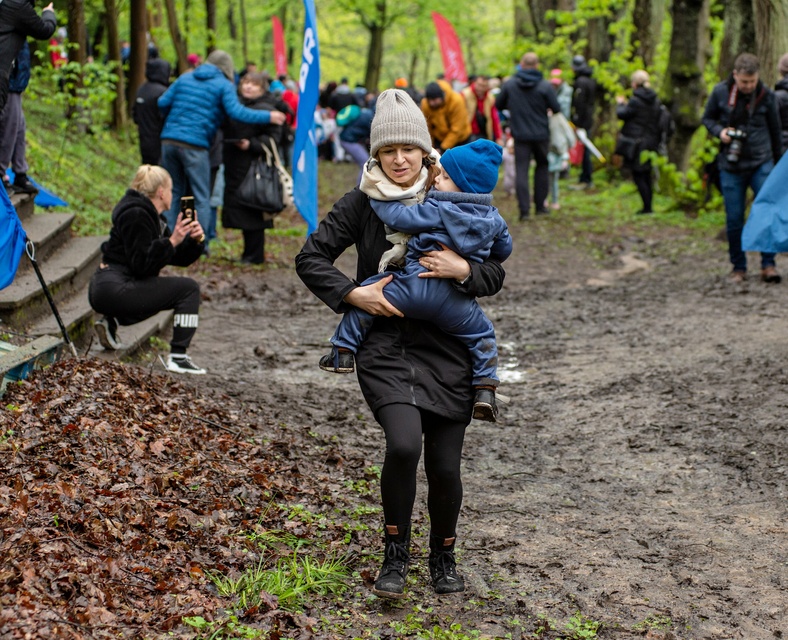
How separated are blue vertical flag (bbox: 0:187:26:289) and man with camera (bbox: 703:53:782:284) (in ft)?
24.0

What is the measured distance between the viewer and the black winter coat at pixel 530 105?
16.7 m

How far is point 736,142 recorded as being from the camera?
10.9m

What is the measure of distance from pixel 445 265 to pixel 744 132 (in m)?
7.75

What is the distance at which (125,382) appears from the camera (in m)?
6.66

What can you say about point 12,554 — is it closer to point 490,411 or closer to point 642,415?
point 490,411

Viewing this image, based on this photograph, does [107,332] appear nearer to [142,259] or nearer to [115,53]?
[142,259]

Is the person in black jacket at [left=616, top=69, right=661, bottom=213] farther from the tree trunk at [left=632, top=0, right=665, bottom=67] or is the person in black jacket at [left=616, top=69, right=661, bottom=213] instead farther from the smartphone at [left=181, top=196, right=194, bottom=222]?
the smartphone at [left=181, top=196, right=194, bottom=222]

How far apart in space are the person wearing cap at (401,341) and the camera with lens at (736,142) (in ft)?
24.0


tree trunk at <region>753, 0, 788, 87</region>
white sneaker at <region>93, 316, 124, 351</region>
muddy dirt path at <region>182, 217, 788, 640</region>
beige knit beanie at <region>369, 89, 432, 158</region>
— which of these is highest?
tree trunk at <region>753, 0, 788, 87</region>

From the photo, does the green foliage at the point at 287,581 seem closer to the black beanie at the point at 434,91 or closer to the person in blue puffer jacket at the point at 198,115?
the person in blue puffer jacket at the point at 198,115

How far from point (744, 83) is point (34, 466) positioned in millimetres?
8393

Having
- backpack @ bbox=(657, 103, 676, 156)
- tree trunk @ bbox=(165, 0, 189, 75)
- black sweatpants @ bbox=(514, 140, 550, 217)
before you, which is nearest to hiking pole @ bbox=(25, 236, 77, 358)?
black sweatpants @ bbox=(514, 140, 550, 217)

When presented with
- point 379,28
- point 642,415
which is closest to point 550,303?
point 642,415

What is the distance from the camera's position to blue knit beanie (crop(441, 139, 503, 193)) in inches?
165
